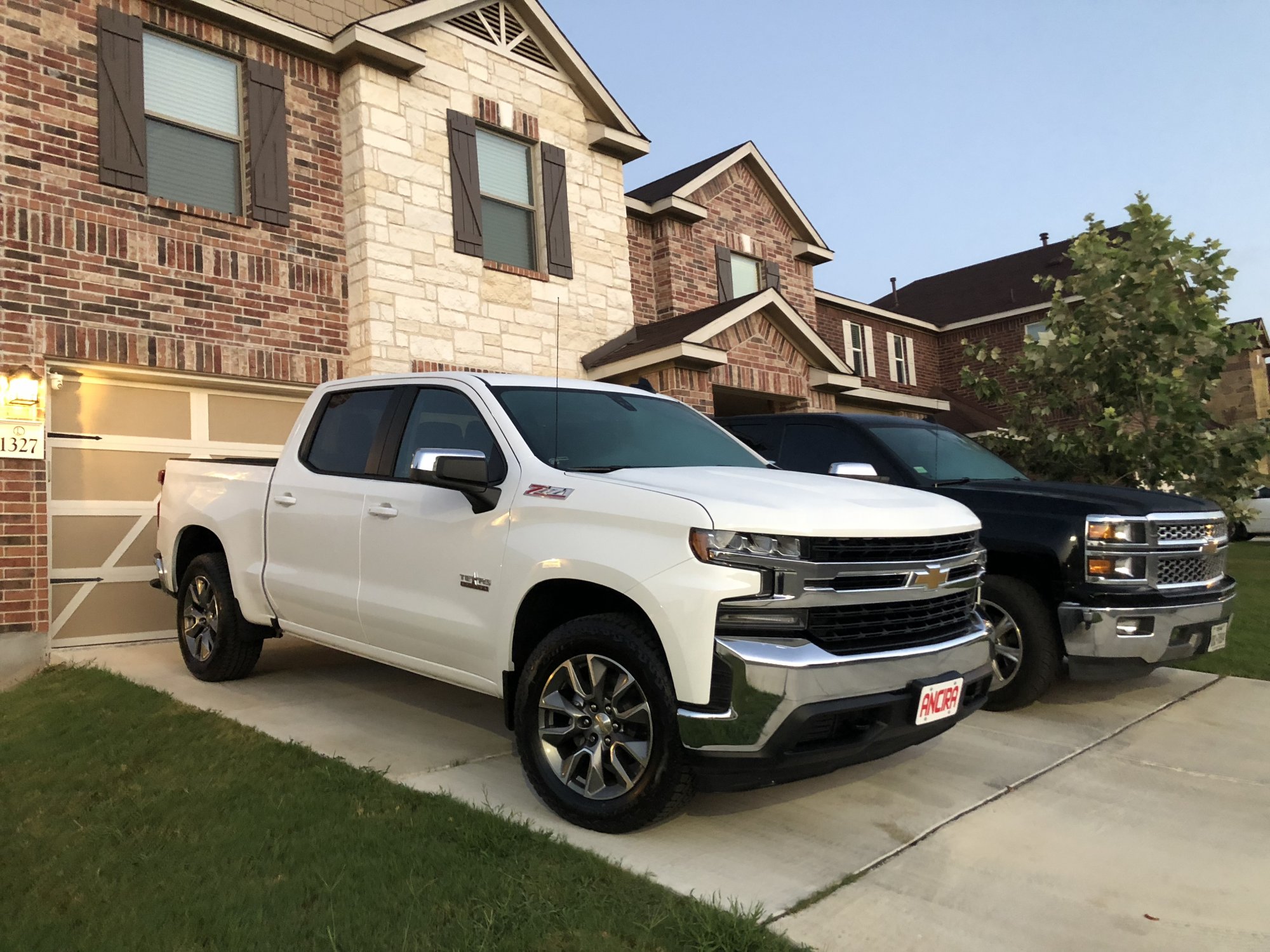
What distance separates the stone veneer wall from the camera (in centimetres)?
998

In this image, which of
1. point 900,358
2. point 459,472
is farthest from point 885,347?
point 459,472

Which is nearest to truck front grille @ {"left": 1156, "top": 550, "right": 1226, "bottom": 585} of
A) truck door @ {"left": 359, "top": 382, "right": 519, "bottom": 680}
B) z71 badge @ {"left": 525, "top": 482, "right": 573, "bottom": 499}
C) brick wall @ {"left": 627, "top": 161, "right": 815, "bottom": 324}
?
z71 badge @ {"left": 525, "top": 482, "right": 573, "bottom": 499}

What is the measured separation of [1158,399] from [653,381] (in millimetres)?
5151

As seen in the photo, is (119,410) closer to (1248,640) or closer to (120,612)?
(120,612)

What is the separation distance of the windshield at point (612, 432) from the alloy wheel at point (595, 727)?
93cm

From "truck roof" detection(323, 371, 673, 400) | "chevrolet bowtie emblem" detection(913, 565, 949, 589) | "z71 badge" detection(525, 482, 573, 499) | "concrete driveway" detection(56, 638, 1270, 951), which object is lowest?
"concrete driveway" detection(56, 638, 1270, 951)

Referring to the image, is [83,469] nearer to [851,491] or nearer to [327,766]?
[327,766]

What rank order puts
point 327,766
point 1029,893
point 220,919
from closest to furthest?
point 220,919
point 1029,893
point 327,766

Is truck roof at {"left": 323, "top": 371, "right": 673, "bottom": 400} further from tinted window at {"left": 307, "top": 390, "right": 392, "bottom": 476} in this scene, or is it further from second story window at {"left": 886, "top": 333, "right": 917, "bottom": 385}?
second story window at {"left": 886, "top": 333, "right": 917, "bottom": 385}

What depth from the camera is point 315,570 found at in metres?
5.29

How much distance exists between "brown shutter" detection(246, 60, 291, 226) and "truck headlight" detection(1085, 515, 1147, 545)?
7.83 m

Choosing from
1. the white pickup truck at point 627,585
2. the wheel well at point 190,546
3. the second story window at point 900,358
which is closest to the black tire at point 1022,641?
the white pickup truck at point 627,585

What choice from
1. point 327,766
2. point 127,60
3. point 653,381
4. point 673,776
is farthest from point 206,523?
point 653,381

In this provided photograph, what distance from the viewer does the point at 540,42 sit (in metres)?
12.2
